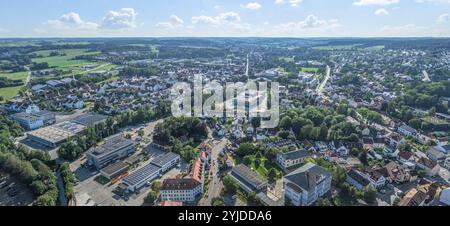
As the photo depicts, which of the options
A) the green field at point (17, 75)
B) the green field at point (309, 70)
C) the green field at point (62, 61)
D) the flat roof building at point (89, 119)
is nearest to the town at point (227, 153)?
the flat roof building at point (89, 119)

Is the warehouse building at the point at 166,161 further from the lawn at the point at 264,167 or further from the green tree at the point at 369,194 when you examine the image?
the green tree at the point at 369,194

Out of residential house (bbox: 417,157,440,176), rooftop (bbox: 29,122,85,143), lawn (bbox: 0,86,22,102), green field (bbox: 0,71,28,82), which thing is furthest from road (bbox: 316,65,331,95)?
green field (bbox: 0,71,28,82)

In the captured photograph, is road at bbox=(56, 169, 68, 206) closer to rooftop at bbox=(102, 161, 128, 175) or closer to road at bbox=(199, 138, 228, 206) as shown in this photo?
rooftop at bbox=(102, 161, 128, 175)

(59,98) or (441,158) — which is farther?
(59,98)

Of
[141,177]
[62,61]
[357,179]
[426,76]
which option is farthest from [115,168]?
[62,61]

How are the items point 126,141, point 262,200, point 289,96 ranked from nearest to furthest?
point 262,200 < point 126,141 < point 289,96

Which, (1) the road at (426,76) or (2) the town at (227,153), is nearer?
(2) the town at (227,153)
